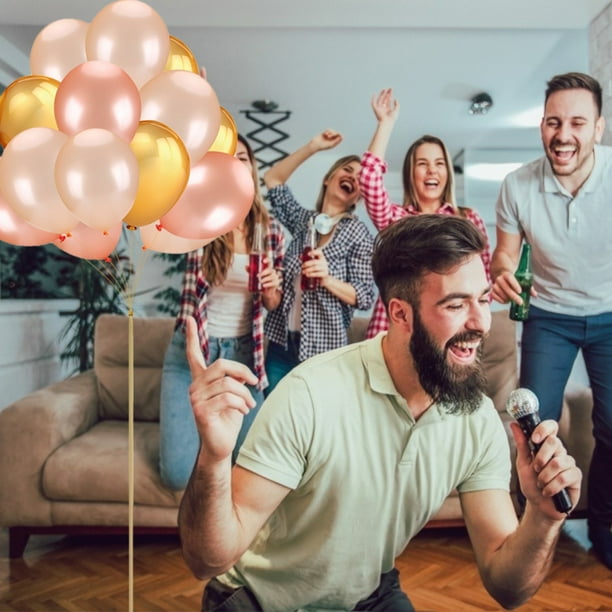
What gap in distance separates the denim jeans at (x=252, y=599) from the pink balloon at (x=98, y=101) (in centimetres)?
85

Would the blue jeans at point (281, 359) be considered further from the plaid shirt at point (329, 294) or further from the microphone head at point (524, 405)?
the microphone head at point (524, 405)

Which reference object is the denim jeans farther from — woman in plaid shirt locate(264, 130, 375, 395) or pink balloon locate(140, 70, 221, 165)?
woman in plaid shirt locate(264, 130, 375, 395)

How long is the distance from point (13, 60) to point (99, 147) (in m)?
3.60

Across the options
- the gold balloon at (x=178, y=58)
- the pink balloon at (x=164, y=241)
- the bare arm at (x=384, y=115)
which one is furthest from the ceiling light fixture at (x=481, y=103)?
the pink balloon at (x=164, y=241)

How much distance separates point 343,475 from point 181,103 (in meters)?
0.77

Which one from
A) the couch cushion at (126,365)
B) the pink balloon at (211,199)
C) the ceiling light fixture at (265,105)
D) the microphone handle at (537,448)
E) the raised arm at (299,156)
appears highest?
the ceiling light fixture at (265,105)

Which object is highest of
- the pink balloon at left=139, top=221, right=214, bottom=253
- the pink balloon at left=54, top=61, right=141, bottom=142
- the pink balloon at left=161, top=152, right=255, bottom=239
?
the pink balloon at left=54, top=61, right=141, bottom=142

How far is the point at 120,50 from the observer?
1322mm

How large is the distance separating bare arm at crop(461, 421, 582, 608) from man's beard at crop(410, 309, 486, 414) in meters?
0.19

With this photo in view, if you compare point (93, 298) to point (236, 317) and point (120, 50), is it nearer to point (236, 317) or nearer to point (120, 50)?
point (236, 317)

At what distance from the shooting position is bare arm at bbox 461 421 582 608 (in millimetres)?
877

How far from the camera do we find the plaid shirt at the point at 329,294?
2361mm

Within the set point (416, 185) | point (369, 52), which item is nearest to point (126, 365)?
point (416, 185)

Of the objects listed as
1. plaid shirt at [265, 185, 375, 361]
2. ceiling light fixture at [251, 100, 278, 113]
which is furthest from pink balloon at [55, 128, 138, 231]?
ceiling light fixture at [251, 100, 278, 113]
